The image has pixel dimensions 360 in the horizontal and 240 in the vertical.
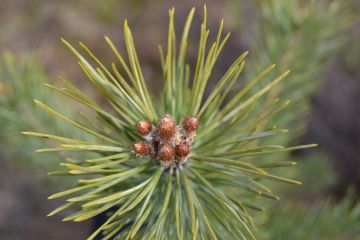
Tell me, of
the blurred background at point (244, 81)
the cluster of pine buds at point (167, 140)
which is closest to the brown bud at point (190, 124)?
the cluster of pine buds at point (167, 140)

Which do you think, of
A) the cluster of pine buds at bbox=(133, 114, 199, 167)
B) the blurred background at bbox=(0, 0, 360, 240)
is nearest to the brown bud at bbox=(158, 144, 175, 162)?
the cluster of pine buds at bbox=(133, 114, 199, 167)

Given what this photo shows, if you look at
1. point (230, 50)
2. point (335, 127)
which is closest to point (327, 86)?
point (335, 127)

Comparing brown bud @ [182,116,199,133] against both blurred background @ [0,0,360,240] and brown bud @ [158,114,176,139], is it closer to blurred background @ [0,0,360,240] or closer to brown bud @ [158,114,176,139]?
brown bud @ [158,114,176,139]

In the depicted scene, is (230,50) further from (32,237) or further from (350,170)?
(32,237)

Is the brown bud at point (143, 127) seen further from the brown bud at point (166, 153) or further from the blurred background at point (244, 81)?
the blurred background at point (244, 81)

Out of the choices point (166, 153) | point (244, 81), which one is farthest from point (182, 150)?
Result: point (244, 81)

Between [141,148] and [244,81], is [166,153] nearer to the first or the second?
[141,148]
